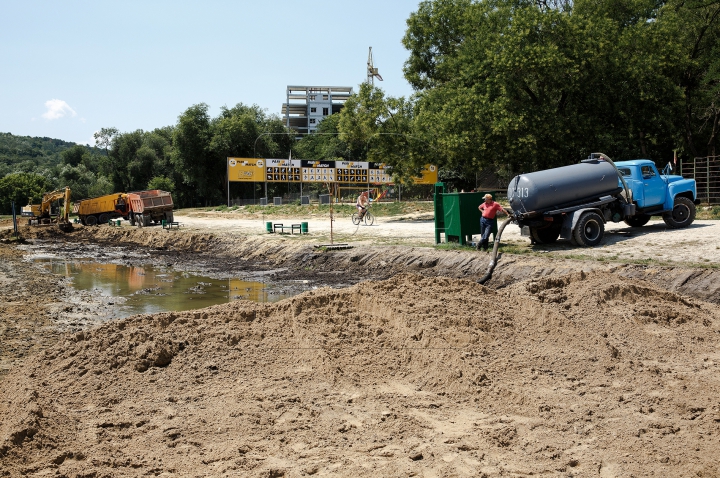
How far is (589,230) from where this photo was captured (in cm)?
1798

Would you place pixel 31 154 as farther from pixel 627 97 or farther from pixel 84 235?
pixel 627 97

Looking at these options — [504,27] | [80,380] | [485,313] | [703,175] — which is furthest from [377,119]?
[80,380]

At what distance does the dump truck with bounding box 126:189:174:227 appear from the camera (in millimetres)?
41906

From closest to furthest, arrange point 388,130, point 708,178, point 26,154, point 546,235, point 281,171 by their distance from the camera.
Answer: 1. point 546,235
2. point 708,178
3. point 388,130
4. point 281,171
5. point 26,154

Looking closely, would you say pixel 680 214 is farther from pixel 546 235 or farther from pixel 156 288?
pixel 156 288

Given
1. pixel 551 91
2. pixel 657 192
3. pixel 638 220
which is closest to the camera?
pixel 657 192

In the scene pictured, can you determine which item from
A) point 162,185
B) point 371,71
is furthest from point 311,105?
point 162,185

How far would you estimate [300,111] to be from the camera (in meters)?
158

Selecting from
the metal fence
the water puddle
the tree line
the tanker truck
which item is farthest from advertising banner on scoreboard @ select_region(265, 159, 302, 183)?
the tanker truck

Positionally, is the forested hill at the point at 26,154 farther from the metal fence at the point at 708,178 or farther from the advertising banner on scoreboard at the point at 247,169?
the metal fence at the point at 708,178

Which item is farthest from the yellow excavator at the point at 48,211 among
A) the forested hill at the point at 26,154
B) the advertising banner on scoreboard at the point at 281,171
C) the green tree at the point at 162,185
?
the forested hill at the point at 26,154

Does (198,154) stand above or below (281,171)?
above

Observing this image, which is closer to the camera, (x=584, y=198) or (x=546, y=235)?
(x=584, y=198)

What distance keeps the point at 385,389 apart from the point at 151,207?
3768cm
